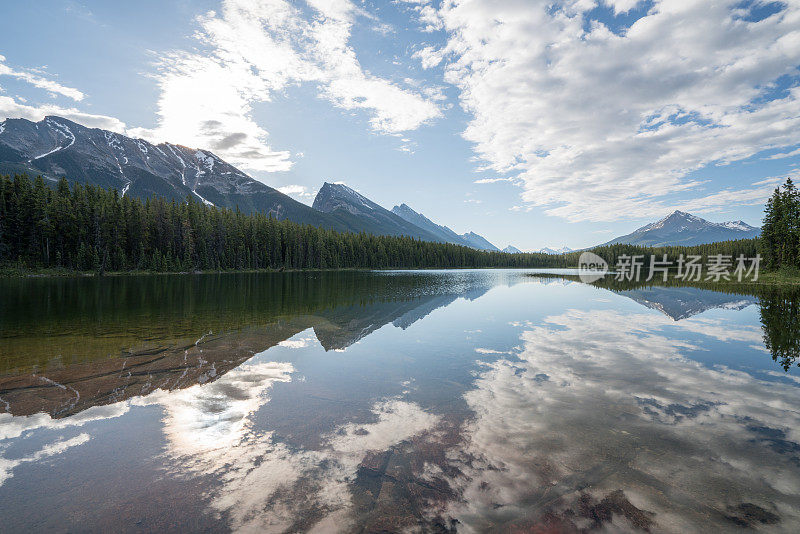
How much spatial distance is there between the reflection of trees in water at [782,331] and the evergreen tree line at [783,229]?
6061 centimetres

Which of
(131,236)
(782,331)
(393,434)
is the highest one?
(131,236)

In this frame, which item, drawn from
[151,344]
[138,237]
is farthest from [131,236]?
[151,344]

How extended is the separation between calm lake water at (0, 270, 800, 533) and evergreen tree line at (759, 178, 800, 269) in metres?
85.5

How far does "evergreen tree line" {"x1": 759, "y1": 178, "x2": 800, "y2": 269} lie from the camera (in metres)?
73.1

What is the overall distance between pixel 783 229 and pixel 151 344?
114 m

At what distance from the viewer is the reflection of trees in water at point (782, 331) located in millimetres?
16266

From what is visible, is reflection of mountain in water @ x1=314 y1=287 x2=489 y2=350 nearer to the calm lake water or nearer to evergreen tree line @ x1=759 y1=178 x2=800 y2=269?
the calm lake water

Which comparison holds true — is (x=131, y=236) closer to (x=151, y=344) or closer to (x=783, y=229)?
(x=151, y=344)

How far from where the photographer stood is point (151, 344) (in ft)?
Result: 53.0
